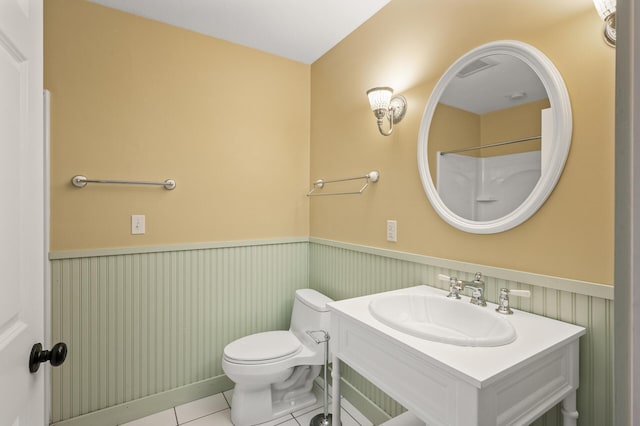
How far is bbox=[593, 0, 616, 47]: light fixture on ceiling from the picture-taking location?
2.98 feet

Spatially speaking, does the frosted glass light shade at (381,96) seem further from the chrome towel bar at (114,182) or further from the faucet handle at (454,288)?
the chrome towel bar at (114,182)

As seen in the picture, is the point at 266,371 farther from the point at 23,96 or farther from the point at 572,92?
the point at 572,92

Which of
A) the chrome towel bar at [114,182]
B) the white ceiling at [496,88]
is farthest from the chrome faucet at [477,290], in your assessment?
the chrome towel bar at [114,182]

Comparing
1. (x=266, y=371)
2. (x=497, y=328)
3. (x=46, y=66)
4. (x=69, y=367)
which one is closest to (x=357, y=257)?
(x=266, y=371)

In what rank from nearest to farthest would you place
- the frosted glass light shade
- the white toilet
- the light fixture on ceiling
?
the light fixture on ceiling < the frosted glass light shade < the white toilet

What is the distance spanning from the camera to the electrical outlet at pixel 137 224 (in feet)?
6.19

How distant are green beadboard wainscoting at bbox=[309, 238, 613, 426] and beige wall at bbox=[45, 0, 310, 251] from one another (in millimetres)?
772

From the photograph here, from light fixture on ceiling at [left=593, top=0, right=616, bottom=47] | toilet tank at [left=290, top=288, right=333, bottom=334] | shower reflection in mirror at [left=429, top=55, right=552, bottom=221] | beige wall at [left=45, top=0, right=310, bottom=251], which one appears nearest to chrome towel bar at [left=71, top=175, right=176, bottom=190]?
beige wall at [left=45, top=0, right=310, bottom=251]

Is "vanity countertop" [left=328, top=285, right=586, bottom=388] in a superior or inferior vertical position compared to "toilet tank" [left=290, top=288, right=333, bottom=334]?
superior

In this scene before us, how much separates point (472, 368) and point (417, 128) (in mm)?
1156

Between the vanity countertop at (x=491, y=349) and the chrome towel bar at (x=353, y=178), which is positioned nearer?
the vanity countertop at (x=491, y=349)

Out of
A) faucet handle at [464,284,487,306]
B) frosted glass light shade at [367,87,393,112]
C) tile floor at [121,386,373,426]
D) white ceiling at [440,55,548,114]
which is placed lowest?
tile floor at [121,386,373,426]

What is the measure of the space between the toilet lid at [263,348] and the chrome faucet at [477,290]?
1.10 meters

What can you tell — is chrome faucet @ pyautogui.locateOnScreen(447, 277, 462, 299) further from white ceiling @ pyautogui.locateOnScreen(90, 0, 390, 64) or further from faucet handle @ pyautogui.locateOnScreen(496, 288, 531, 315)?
white ceiling @ pyautogui.locateOnScreen(90, 0, 390, 64)
